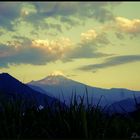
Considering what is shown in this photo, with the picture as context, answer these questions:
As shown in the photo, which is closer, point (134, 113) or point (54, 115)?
point (54, 115)

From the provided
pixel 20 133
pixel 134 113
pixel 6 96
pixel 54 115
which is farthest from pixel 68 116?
pixel 134 113

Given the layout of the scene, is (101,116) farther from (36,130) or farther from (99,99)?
(36,130)

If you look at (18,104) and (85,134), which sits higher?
(18,104)

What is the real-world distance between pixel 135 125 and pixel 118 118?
486 millimetres

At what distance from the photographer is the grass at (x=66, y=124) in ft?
32.8

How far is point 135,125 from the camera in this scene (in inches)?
418

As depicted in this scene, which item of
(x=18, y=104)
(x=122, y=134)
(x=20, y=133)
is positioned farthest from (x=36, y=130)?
(x=122, y=134)

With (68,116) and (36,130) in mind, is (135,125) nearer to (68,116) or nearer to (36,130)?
(68,116)

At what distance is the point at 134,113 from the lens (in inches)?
502

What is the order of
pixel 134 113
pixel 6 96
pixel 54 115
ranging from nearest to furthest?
pixel 54 115
pixel 6 96
pixel 134 113

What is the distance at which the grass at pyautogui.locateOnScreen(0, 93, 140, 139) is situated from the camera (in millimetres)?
10008

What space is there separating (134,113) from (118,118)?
77.2 inches

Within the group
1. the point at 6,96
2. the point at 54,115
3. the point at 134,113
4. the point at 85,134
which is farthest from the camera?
the point at 134,113

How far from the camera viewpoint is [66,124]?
33.2 ft
